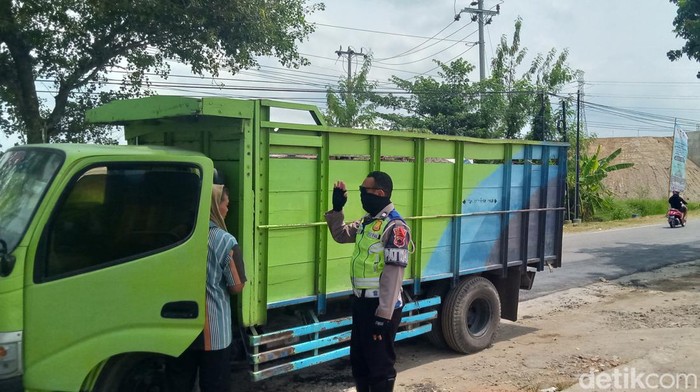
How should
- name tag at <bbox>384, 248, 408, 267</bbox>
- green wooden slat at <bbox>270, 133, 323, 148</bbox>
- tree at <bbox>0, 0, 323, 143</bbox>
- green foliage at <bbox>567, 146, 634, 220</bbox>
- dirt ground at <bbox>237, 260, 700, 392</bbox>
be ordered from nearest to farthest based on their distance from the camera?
name tag at <bbox>384, 248, 408, 267</bbox> < green wooden slat at <bbox>270, 133, 323, 148</bbox> < dirt ground at <bbox>237, 260, 700, 392</bbox> < tree at <bbox>0, 0, 323, 143</bbox> < green foliage at <bbox>567, 146, 634, 220</bbox>

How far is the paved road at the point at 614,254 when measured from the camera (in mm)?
10984

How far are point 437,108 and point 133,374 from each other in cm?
1990

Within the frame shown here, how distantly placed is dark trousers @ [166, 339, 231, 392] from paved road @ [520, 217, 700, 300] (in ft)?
20.8

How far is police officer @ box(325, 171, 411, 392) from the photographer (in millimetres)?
3871

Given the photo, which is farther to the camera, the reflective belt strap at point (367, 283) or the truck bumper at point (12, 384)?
the reflective belt strap at point (367, 283)

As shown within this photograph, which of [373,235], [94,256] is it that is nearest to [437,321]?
[373,235]

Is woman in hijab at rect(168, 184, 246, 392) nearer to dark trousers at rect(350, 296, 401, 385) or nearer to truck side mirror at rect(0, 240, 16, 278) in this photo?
dark trousers at rect(350, 296, 401, 385)

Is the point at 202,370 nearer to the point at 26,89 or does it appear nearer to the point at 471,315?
the point at 471,315

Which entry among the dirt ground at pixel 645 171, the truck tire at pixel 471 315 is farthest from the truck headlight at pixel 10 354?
the dirt ground at pixel 645 171

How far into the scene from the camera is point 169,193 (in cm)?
381

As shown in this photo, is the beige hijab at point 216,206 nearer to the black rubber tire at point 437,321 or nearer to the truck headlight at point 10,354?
the truck headlight at point 10,354

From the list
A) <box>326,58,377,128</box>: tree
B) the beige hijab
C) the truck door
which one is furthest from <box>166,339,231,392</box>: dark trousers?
<box>326,58,377,128</box>: tree

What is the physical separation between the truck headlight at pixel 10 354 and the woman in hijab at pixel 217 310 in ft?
3.39

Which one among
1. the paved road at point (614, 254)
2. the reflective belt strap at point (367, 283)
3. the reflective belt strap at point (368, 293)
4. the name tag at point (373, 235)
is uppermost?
the name tag at point (373, 235)
